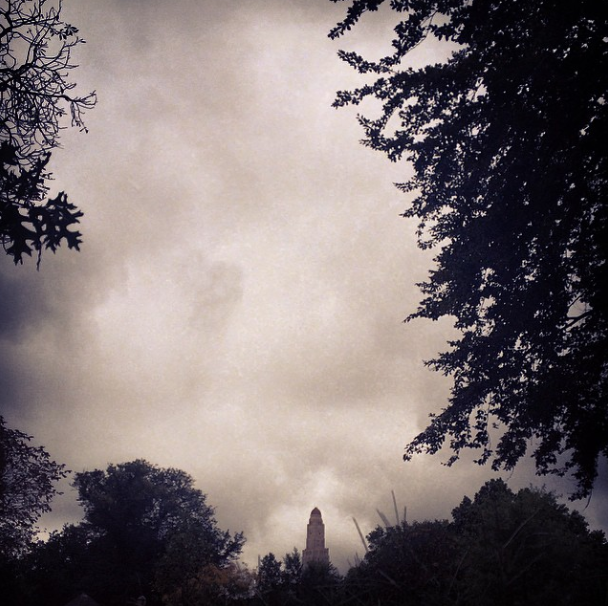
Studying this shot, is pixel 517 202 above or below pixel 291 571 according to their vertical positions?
above

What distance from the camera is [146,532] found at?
134 feet

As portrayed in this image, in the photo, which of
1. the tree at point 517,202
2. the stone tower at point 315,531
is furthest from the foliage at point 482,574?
the stone tower at point 315,531

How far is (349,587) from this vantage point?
2143 mm

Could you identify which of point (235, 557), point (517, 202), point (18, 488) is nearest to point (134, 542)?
point (235, 557)

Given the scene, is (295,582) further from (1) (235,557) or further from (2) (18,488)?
(1) (235,557)

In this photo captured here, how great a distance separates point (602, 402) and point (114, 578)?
45616 mm

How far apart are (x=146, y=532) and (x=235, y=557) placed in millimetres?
12676

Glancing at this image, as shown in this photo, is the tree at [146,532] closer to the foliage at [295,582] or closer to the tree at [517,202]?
the tree at [517,202]

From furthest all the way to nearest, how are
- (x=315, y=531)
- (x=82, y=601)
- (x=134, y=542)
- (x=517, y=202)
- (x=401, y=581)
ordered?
(x=315, y=531) → (x=134, y=542) → (x=82, y=601) → (x=517, y=202) → (x=401, y=581)

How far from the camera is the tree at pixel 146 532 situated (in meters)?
34.8

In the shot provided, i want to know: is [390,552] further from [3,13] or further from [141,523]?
[141,523]

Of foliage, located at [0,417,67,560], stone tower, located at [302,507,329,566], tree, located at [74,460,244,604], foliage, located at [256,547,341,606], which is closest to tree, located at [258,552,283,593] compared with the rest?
foliage, located at [256,547,341,606]

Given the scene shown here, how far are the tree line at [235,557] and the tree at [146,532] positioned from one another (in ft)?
0.40

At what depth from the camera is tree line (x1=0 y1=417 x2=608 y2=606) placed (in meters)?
2.17
